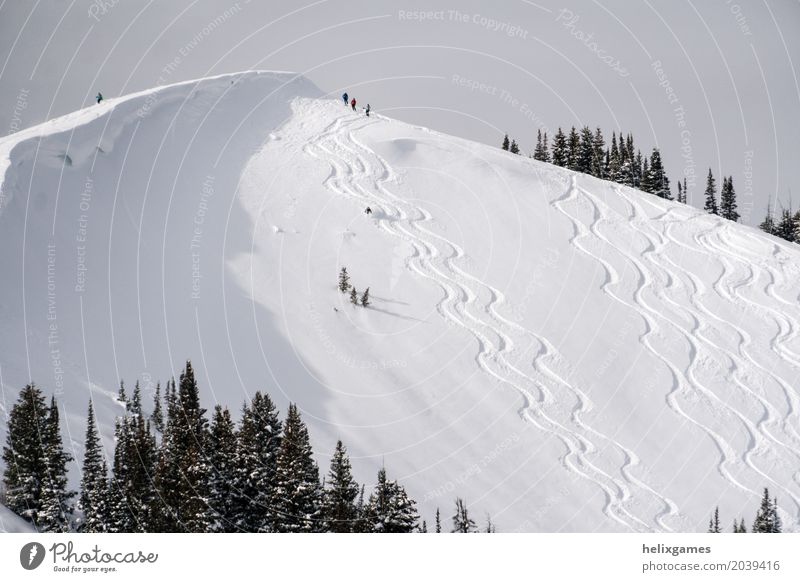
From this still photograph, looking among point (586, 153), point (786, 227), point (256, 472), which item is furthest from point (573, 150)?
point (256, 472)

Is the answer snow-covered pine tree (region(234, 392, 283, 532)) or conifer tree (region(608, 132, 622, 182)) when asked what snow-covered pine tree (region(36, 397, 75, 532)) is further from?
conifer tree (region(608, 132, 622, 182))

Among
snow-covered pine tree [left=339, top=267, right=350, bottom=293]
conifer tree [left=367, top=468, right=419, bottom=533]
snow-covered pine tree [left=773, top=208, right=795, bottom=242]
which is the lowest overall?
conifer tree [left=367, top=468, right=419, bottom=533]

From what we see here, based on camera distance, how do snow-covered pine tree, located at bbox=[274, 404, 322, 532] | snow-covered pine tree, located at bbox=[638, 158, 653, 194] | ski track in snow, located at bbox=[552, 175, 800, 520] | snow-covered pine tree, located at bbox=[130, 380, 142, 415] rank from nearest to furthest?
snow-covered pine tree, located at bbox=[274, 404, 322, 532] → snow-covered pine tree, located at bbox=[130, 380, 142, 415] → ski track in snow, located at bbox=[552, 175, 800, 520] → snow-covered pine tree, located at bbox=[638, 158, 653, 194]

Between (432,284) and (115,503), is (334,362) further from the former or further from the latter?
(115,503)

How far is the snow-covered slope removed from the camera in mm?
57906

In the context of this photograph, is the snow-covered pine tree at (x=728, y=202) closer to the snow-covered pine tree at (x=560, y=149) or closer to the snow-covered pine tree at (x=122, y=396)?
the snow-covered pine tree at (x=560, y=149)

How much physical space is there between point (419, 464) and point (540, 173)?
129 ft

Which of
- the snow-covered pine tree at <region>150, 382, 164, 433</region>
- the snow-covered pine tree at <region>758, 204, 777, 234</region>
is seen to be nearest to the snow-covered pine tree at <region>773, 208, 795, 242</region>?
the snow-covered pine tree at <region>758, 204, 777, 234</region>

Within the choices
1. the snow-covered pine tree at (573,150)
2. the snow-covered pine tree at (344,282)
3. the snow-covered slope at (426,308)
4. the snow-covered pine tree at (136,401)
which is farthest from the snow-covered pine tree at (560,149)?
the snow-covered pine tree at (136,401)

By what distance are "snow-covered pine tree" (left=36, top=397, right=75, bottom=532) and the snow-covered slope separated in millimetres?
4936

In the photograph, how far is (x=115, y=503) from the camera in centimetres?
3894

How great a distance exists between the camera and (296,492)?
126ft

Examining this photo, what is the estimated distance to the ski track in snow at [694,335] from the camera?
200 feet

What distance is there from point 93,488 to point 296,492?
25.8 feet
